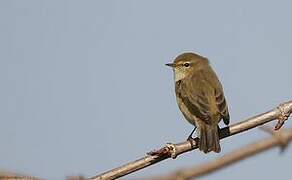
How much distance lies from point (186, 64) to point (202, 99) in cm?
146

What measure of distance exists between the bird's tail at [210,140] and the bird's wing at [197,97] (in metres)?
0.16

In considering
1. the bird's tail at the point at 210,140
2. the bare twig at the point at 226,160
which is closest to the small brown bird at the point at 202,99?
the bird's tail at the point at 210,140

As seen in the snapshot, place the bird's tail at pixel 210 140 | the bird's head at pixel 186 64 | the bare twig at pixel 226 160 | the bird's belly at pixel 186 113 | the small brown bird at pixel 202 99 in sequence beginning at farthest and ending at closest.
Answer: the bird's head at pixel 186 64, the bird's belly at pixel 186 113, the small brown bird at pixel 202 99, the bird's tail at pixel 210 140, the bare twig at pixel 226 160

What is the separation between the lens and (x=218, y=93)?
6.23m

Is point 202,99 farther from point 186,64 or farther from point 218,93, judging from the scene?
point 186,64

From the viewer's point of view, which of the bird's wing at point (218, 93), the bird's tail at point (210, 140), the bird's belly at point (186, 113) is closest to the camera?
the bird's tail at point (210, 140)

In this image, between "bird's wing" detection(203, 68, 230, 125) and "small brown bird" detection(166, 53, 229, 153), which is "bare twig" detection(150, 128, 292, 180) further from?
"bird's wing" detection(203, 68, 230, 125)

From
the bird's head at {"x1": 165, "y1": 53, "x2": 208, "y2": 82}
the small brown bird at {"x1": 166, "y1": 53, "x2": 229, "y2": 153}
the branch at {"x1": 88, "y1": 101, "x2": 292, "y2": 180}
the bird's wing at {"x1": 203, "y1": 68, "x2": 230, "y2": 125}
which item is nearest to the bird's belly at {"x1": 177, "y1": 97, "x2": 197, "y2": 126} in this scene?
the small brown bird at {"x1": 166, "y1": 53, "x2": 229, "y2": 153}

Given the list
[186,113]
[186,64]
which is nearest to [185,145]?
[186,113]

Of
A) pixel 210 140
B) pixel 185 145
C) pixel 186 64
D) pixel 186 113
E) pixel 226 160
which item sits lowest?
pixel 226 160

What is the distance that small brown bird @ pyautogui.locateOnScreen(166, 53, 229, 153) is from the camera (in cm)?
547

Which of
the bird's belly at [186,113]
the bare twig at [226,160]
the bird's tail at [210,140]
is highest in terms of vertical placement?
the bird's belly at [186,113]

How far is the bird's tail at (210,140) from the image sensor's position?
5.25 metres

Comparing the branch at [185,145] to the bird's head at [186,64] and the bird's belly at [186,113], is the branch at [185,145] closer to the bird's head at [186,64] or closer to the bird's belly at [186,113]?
the bird's belly at [186,113]
